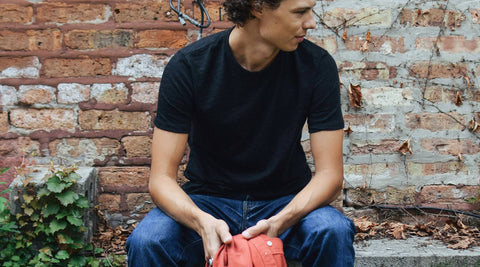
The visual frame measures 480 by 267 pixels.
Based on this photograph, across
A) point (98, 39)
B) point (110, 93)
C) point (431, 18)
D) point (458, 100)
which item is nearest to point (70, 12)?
point (98, 39)

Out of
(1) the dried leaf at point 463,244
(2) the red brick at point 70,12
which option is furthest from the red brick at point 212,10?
(1) the dried leaf at point 463,244

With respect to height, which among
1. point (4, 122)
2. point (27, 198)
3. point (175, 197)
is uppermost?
point (4, 122)

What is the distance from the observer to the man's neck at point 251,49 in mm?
2201

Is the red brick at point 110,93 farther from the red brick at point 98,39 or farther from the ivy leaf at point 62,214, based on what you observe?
the ivy leaf at point 62,214

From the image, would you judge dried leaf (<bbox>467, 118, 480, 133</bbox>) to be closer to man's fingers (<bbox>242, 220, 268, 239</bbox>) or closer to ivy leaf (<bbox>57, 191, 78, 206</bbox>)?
man's fingers (<bbox>242, 220, 268, 239</bbox>)

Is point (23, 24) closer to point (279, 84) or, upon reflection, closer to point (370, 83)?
point (279, 84)

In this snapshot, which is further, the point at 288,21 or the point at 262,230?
the point at 288,21

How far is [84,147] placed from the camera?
117 inches

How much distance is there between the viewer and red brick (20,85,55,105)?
2.93m

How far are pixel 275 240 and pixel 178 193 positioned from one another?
0.46m

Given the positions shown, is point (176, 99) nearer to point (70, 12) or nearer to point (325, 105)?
point (325, 105)

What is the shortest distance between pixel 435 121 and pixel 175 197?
6.03 ft

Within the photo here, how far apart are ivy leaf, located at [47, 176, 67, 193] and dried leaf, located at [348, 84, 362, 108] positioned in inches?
68.4

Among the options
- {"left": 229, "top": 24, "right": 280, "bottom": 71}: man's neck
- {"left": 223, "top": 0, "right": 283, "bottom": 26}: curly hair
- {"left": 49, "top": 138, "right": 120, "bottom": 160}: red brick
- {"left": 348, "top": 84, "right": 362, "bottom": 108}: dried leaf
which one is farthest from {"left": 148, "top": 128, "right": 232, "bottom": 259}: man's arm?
{"left": 348, "top": 84, "right": 362, "bottom": 108}: dried leaf
